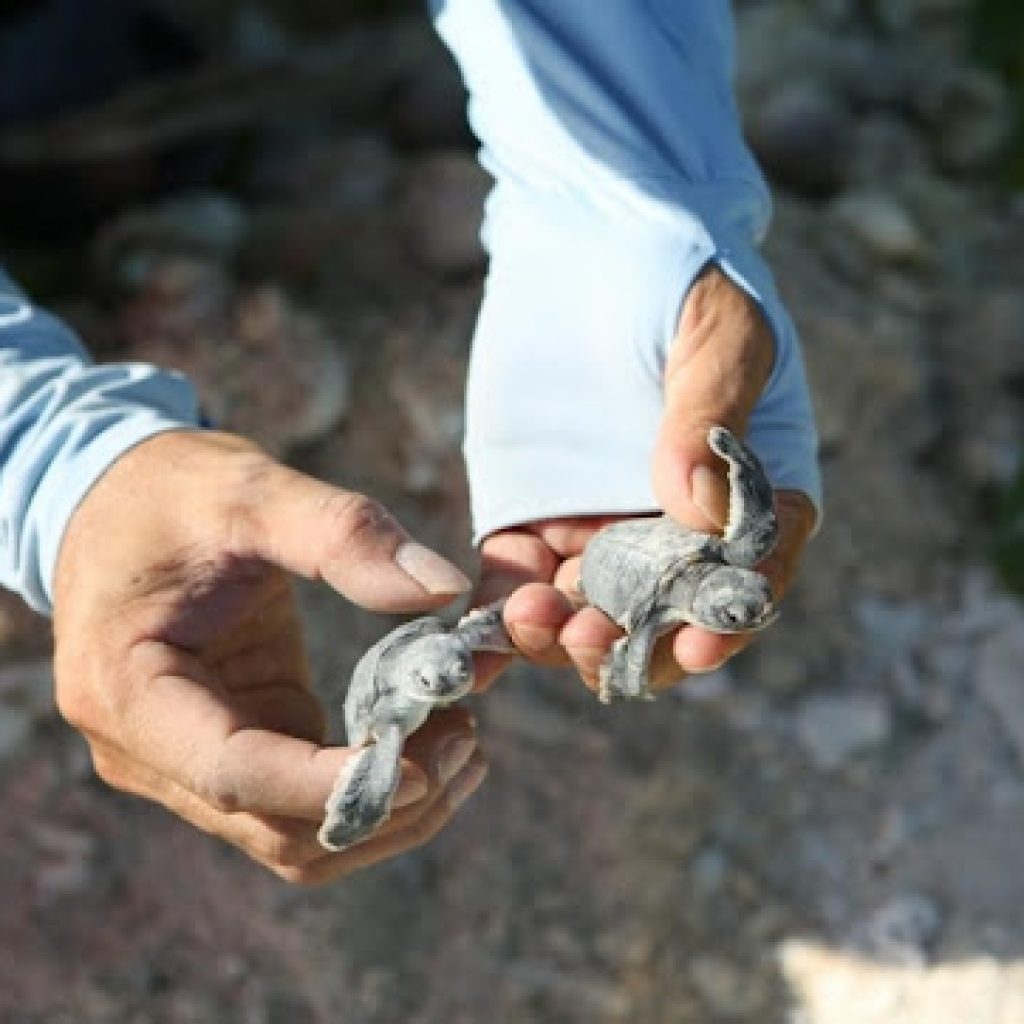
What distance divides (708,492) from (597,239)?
284 mm

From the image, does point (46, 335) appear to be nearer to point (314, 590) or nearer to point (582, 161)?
point (582, 161)

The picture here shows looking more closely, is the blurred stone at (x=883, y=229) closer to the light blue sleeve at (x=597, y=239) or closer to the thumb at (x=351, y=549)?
the light blue sleeve at (x=597, y=239)

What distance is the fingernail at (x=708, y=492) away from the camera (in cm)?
100

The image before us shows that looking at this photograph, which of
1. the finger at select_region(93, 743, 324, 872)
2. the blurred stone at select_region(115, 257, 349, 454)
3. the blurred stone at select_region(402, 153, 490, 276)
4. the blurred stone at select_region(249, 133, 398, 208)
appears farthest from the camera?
the blurred stone at select_region(249, 133, 398, 208)

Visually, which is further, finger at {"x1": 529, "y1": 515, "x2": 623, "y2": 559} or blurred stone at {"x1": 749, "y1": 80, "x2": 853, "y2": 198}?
blurred stone at {"x1": 749, "y1": 80, "x2": 853, "y2": 198}

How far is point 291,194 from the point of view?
205cm

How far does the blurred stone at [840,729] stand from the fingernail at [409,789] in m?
0.79

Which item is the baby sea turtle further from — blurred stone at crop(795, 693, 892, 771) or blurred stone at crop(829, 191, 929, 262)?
blurred stone at crop(829, 191, 929, 262)

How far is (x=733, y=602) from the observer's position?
95 centimetres

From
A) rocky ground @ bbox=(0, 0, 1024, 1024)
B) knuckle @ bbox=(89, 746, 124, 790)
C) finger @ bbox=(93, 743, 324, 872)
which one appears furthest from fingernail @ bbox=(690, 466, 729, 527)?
rocky ground @ bbox=(0, 0, 1024, 1024)

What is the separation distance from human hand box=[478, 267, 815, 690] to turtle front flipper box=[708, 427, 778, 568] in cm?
2

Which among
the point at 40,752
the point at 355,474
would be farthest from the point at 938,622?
the point at 40,752

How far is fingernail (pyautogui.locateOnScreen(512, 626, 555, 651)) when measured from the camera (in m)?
1.04

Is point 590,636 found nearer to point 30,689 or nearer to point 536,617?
point 536,617
